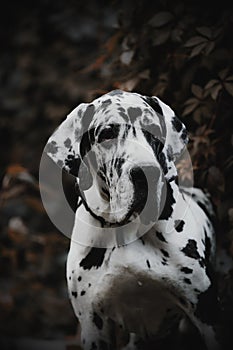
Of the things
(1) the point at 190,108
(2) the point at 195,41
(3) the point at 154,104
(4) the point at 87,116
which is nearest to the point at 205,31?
(2) the point at 195,41

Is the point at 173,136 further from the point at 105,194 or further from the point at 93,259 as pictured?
the point at 93,259

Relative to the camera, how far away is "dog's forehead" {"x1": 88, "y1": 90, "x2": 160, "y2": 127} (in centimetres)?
244

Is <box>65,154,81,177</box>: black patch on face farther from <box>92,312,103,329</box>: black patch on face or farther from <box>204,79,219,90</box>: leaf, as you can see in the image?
<box>204,79,219,90</box>: leaf

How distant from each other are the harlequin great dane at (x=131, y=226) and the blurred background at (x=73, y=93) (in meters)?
0.25

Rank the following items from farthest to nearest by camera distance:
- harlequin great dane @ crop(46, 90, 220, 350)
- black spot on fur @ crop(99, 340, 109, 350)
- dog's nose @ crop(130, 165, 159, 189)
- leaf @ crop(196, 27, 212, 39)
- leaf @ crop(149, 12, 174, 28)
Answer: leaf @ crop(149, 12, 174, 28), leaf @ crop(196, 27, 212, 39), black spot on fur @ crop(99, 340, 109, 350), harlequin great dane @ crop(46, 90, 220, 350), dog's nose @ crop(130, 165, 159, 189)

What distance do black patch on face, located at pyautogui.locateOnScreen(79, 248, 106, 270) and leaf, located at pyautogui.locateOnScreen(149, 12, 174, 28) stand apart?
115cm

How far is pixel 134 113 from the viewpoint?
245cm

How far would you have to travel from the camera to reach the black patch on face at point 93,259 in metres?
2.65

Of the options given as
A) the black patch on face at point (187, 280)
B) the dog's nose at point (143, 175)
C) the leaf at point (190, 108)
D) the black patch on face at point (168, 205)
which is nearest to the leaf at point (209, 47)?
the leaf at point (190, 108)

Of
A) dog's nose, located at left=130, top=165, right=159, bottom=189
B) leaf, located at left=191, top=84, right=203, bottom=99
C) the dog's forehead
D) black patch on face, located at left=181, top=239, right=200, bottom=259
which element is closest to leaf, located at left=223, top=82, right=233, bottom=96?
leaf, located at left=191, top=84, right=203, bottom=99

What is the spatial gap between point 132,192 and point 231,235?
2.55ft

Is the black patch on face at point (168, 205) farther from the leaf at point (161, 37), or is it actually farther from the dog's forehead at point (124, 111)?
the leaf at point (161, 37)

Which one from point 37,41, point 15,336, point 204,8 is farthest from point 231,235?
point 37,41

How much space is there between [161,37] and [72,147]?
0.93 m
